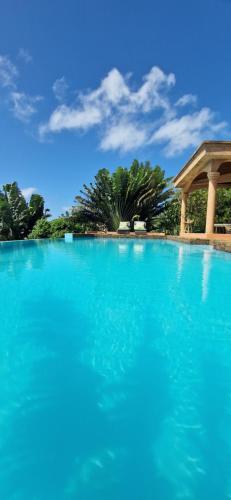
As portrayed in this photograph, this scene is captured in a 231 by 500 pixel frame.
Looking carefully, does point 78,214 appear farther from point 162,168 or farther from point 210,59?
point 210,59

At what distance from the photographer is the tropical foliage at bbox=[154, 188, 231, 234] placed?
17.5 metres

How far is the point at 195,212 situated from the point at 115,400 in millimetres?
17689

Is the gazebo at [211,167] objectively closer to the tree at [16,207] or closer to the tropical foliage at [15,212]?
the tropical foliage at [15,212]

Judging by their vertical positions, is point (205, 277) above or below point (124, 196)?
below

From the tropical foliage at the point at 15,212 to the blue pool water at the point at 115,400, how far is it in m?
15.4

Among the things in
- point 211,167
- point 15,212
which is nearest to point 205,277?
point 211,167

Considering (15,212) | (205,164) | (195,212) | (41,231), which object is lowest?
(41,231)

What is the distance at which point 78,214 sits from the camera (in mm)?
21109

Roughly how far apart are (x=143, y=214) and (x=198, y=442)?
19894 mm

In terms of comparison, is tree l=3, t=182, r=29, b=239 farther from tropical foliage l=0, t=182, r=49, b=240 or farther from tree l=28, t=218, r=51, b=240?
tree l=28, t=218, r=51, b=240

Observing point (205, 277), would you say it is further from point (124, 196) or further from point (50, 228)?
point (124, 196)

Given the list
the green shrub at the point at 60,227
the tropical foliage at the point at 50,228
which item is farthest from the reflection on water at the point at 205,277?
the tropical foliage at the point at 50,228

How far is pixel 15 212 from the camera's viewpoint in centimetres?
1783

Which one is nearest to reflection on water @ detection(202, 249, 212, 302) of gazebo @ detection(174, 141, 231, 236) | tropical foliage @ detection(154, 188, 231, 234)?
gazebo @ detection(174, 141, 231, 236)
